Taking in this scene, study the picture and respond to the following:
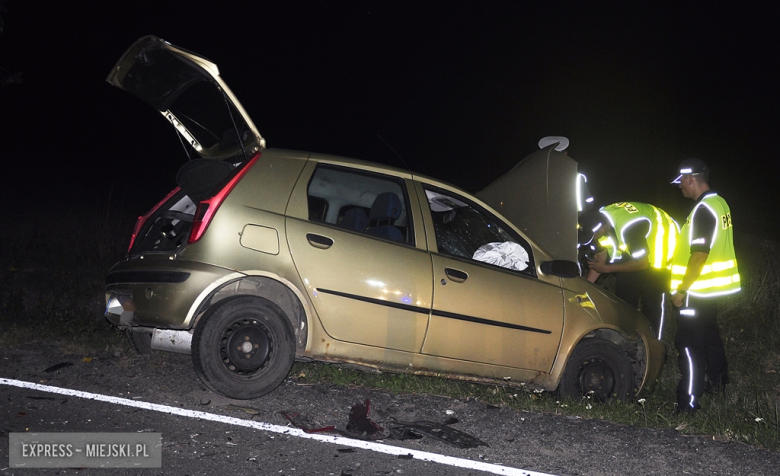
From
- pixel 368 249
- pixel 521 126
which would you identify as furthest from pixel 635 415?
pixel 521 126

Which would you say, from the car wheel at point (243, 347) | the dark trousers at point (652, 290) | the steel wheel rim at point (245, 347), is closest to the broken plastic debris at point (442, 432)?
the car wheel at point (243, 347)

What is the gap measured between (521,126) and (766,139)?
8.60 metres

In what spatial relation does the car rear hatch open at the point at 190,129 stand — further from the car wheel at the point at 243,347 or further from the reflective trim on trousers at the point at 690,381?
the reflective trim on trousers at the point at 690,381

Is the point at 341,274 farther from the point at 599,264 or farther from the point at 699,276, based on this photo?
the point at 599,264

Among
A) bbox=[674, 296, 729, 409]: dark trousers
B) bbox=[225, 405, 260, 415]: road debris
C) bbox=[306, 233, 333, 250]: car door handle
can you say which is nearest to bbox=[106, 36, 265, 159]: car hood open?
bbox=[306, 233, 333, 250]: car door handle

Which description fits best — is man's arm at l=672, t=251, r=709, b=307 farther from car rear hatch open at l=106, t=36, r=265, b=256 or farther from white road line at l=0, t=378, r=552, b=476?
car rear hatch open at l=106, t=36, r=265, b=256

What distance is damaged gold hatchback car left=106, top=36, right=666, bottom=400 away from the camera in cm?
480

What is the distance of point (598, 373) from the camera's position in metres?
5.80

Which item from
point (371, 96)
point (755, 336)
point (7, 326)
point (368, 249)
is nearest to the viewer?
point (368, 249)

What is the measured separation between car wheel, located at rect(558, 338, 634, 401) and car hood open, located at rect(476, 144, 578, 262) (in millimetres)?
727

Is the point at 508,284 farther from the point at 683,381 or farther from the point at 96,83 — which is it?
the point at 96,83

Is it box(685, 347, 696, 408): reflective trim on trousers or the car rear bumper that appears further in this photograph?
box(685, 347, 696, 408): reflective trim on trousers

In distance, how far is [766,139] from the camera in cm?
2595

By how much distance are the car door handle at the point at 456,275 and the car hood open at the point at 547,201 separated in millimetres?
697
